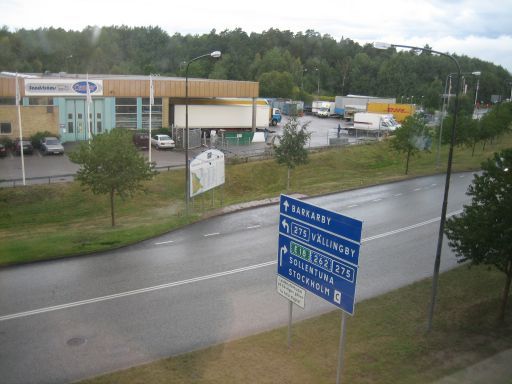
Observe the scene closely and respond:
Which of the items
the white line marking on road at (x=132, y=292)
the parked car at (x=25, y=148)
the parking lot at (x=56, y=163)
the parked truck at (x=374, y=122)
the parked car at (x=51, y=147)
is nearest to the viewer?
the white line marking on road at (x=132, y=292)

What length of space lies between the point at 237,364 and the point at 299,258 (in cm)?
241

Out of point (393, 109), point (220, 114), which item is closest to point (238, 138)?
point (220, 114)

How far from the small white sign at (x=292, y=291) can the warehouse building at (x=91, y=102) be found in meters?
30.6

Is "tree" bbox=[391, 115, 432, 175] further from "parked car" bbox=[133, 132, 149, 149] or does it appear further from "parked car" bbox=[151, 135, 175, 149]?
"parked car" bbox=[133, 132, 149, 149]

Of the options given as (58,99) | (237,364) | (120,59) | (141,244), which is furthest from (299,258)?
(120,59)

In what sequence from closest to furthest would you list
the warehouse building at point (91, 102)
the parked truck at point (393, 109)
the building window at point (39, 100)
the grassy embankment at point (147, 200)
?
the grassy embankment at point (147, 200) → the warehouse building at point (91, 102) → the building window at point (39, 100) → the parked truck at point (393, 109)

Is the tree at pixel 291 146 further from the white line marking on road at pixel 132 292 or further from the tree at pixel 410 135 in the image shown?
the white line marking on road at pixel 132 292

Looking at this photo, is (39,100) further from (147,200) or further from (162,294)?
(162,294)

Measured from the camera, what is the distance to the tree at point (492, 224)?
40.3 feet

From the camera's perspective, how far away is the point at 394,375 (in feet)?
32.8

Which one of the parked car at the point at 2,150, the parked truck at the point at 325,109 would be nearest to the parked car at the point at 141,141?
the parked car at the point at 2,150

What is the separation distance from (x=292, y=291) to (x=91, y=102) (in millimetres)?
36803

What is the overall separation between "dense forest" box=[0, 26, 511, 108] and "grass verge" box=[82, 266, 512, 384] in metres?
82.2

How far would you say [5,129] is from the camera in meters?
39.2
